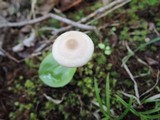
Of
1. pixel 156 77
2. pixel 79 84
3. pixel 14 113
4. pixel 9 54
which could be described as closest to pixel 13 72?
pixel 9 54

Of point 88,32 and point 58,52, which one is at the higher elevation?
point 58,52

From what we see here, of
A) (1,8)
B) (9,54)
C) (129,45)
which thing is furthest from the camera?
(1,8)

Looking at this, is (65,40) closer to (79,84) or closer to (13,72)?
(79,84)

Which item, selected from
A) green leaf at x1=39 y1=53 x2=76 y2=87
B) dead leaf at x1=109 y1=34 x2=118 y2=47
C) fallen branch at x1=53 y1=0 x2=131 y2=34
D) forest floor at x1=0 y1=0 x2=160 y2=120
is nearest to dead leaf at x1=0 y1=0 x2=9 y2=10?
forest floor at x1=0 y1=0 x2=160 y2=120

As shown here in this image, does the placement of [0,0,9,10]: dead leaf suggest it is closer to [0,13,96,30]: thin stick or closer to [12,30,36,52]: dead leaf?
[0,13,96,30]: thin stick

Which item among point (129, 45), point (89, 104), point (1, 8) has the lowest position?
point (89, 104)

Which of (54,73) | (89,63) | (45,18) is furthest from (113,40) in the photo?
(45,18)
